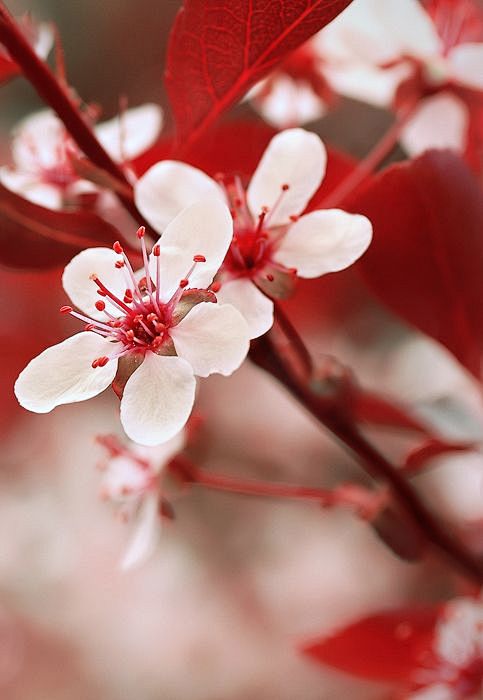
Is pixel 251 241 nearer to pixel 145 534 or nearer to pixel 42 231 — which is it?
pixel 42 231

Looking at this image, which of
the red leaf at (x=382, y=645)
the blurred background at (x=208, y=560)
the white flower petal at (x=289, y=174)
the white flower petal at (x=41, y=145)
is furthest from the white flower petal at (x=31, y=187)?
the blurred background at (x=208, y=560)

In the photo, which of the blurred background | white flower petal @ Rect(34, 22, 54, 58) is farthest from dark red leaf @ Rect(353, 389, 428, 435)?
the blurred background

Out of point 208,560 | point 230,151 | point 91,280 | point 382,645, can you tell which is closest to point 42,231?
point 91,280

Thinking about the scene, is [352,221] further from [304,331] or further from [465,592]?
[304,331]

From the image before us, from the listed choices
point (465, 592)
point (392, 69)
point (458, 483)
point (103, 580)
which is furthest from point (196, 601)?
point (392, 69)

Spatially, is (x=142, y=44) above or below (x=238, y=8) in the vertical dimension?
below

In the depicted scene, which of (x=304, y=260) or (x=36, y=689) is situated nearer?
(x=304, y=260)

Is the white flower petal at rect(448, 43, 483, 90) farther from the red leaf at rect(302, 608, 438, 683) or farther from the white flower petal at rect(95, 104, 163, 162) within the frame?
the red leaf at rect(302, 608, 438, 683)
